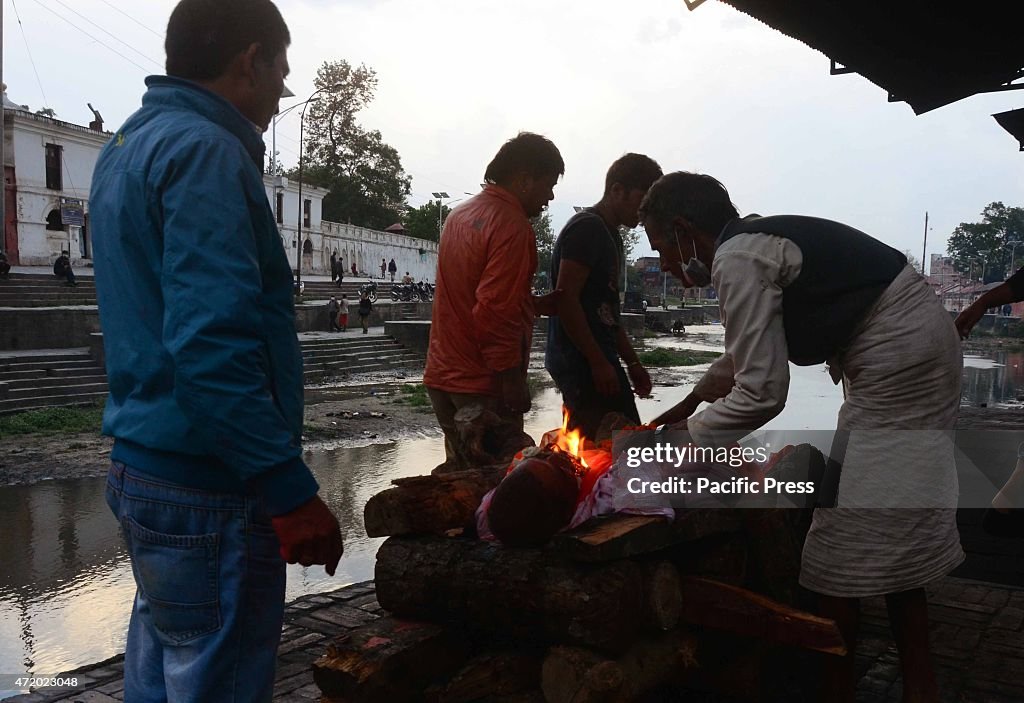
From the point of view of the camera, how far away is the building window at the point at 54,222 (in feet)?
114

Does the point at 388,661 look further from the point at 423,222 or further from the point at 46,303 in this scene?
the point at 423,222

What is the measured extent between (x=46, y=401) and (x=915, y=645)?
13726 mm

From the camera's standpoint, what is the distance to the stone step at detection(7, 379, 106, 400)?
515 inches

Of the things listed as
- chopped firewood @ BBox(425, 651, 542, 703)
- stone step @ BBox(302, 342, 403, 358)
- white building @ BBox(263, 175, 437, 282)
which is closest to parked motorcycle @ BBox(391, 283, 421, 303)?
white building @ BBox(263, 175, 437, 282)

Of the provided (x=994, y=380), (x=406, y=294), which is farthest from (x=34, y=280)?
(x=994, y=380)

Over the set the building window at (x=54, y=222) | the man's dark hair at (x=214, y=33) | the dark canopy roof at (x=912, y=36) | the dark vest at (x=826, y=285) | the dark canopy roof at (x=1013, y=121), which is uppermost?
the building window at (x=54, y=222)

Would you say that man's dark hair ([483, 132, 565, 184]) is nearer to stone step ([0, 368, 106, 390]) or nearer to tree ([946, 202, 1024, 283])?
stone step ([0, 368, 106, 390])

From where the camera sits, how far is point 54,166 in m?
34.9

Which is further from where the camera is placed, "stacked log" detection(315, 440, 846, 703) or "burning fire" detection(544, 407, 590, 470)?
"burning fire" detection(544, 407, 590, 470)

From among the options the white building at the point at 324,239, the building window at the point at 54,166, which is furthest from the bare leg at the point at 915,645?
the white building at the point at 324,239

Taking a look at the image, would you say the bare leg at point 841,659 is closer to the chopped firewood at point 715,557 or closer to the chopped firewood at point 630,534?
the chopped firewood at point 715,557

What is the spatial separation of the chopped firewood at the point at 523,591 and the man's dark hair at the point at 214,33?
5.50 ft

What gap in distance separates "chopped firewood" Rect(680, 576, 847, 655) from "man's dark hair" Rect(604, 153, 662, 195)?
7.22 ft

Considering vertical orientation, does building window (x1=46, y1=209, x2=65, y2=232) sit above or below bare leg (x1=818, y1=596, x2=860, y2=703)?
above
